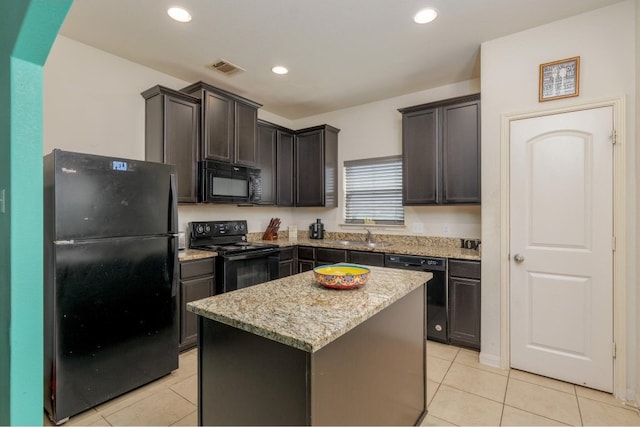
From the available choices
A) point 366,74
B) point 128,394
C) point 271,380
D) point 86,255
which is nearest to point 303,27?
point 366,74

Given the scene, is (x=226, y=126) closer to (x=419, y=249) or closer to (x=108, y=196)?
(x=108, y=196)

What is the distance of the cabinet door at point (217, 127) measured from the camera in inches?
127

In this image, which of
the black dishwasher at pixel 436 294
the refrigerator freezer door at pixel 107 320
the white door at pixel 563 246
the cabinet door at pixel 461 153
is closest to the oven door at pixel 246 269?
the refrigerator freezer door at pixel 107 320

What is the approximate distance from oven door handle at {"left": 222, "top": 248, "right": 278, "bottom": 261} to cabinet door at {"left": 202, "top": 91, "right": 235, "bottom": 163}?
104cm

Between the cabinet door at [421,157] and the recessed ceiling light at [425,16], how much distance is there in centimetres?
101

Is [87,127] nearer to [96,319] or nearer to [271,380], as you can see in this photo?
[96,319]

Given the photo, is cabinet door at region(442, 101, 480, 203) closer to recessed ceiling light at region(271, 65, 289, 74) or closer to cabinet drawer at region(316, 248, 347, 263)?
cabinet drawer at region(316, 248, 347, 263)

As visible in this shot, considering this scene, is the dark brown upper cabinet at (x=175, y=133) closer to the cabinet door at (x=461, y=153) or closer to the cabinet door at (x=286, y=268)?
the cabinet door at (x=286, y=268)

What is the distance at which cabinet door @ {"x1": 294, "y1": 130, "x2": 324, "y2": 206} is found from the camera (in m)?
4.30

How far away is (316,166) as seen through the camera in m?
4.33

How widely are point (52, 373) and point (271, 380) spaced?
68.5 inches

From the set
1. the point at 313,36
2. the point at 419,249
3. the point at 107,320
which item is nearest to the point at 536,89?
the point at 419,249

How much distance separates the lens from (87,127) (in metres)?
2.77

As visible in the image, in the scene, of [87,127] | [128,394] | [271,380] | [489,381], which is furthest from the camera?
[87,127]
